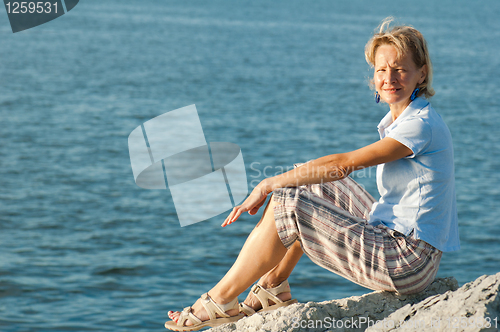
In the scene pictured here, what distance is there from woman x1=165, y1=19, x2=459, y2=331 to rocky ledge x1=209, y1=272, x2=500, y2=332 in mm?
153

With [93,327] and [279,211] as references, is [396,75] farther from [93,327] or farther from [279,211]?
[93,327]

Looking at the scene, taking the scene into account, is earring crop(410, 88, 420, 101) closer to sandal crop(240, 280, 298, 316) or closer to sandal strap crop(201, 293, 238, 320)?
sandal crop(240, 280, 298, 316)

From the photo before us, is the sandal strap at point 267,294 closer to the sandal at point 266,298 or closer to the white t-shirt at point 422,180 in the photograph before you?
the sandal at point 266,298

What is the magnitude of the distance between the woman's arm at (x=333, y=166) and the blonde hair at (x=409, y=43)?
438mm

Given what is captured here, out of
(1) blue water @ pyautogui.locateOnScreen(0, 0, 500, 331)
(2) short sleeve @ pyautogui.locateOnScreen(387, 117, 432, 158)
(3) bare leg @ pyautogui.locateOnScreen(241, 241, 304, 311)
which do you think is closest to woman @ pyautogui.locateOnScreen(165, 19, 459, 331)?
(2) short sleeve @ pyautogui.locateOnScreen(387, 117, 432, 158)

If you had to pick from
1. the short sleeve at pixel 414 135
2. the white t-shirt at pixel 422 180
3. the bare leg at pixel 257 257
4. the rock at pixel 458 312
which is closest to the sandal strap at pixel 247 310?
the bare leg at pixel 257 257

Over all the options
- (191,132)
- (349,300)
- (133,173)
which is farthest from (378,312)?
(191,132)

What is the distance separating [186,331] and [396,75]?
173 centimetres

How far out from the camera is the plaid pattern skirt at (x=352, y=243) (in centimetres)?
279

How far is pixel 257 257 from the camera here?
2.87m

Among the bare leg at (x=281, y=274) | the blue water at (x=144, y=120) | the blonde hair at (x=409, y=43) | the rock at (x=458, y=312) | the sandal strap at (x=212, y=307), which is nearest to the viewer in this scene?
the rock at (x=458, y=312)

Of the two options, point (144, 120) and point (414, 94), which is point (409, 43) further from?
point (144, 120)

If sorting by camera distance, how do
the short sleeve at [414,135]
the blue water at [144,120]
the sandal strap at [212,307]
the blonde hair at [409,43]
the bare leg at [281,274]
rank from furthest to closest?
the blue water at [144,120]
the bare leg at [281,274]
the sandal strap at [212,307]
the blonde hair at [409,43]
the short sleeve at [414,135]

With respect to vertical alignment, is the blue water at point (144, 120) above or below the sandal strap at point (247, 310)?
below
